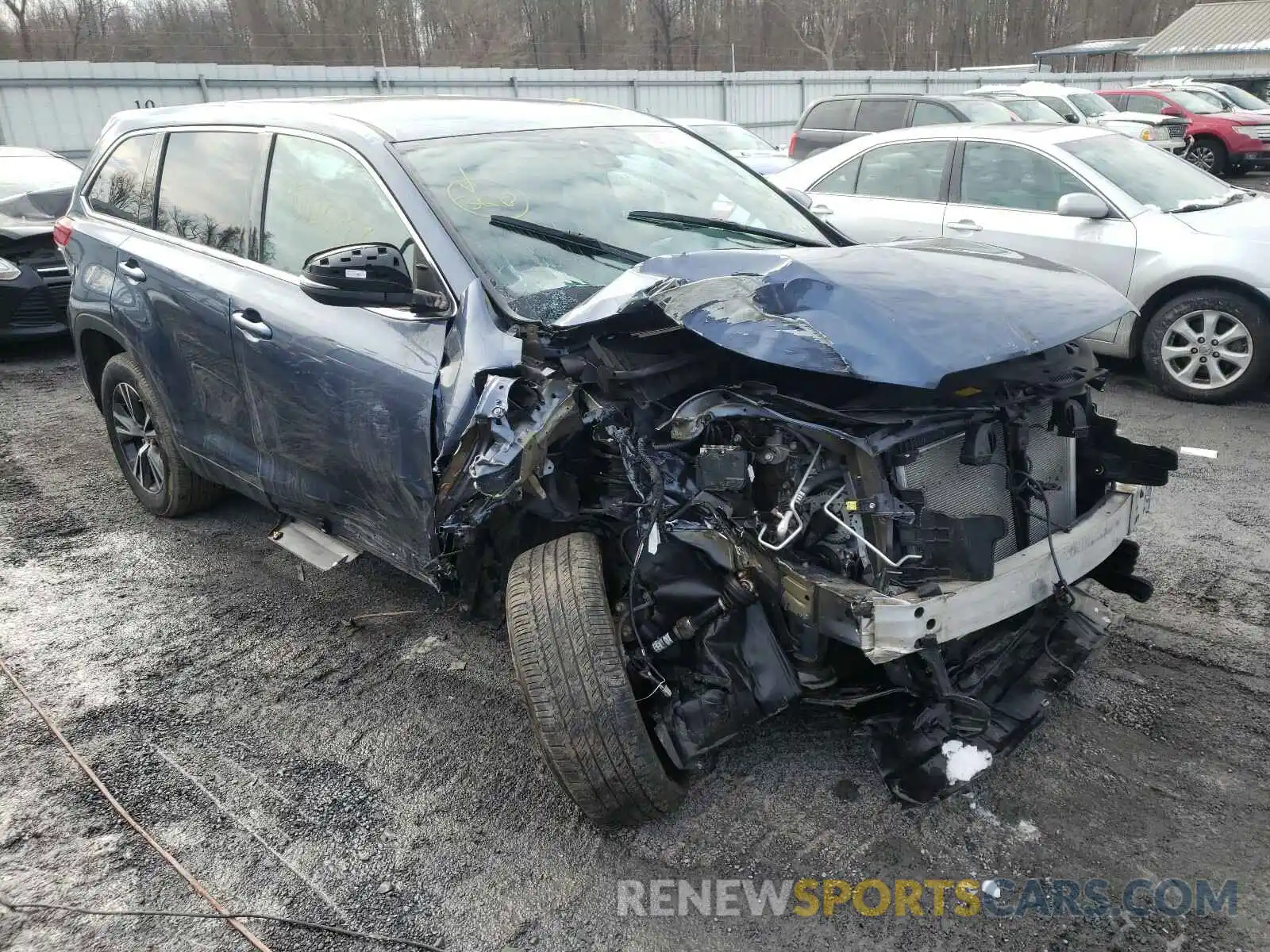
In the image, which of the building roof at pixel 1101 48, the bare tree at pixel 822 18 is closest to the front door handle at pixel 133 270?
the bare tree at pixel 822 18

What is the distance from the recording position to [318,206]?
3.46 meters

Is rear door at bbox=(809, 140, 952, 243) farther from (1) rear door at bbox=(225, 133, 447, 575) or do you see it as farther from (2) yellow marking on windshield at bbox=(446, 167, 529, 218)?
(1) rear door at bbox=(225, 133, 447, 575)

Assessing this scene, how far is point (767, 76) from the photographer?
2302 centimetres

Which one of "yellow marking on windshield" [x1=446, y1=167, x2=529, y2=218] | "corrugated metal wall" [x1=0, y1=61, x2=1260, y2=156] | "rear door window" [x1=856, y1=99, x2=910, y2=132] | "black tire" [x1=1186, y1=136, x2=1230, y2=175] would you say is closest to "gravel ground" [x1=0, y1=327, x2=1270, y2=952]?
"yellow marking on windshield" [x1=446, y1=167, x2=529, y2=218]

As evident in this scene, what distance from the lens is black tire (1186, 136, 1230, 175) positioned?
58.3 ft

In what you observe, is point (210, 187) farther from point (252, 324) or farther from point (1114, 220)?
point (1114, 220)

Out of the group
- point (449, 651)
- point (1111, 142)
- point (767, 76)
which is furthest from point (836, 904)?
point (767, 76)

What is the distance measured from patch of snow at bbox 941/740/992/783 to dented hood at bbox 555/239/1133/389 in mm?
1082

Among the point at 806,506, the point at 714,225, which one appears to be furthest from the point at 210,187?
the point at 806,506

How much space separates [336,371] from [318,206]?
704mm

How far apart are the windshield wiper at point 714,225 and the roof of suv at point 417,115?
2.09 ft

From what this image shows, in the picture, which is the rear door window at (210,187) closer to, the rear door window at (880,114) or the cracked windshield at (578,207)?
the cracked windshield at (578,207)

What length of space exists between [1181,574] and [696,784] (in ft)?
7.64

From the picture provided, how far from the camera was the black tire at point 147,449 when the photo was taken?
442 centimetres
